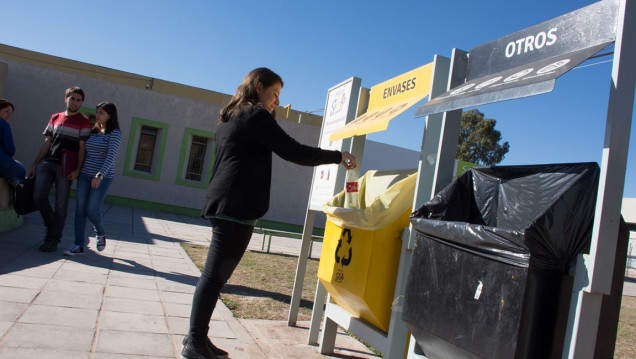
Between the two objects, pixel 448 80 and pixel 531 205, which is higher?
pixel 448 80

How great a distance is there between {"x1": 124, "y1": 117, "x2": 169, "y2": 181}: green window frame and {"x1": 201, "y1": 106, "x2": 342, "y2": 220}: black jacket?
16.5m

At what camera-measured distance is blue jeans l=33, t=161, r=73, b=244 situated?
590cm

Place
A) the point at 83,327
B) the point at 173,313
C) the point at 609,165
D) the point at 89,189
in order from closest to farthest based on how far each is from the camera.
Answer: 1. the point at 609,165
2. the point at 83,327
3. the point at 173,313
4. the point at 89,189

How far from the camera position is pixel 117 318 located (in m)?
3.67

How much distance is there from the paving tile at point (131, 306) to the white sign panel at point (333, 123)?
1.56 meters

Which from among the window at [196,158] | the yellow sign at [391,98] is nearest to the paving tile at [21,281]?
the yellow sign at [391,98]

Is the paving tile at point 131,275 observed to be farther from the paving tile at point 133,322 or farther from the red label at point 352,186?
the red label at point 352,186

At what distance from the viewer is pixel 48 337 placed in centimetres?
305

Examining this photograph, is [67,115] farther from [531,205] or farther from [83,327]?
[531,205]

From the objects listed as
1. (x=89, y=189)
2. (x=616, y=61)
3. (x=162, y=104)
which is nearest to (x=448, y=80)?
(x=616, y=61)

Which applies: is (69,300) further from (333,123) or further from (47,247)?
(333,123)

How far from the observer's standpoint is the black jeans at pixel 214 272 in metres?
2.88

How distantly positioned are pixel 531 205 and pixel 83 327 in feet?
9.48

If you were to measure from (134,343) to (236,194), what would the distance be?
124 cm
